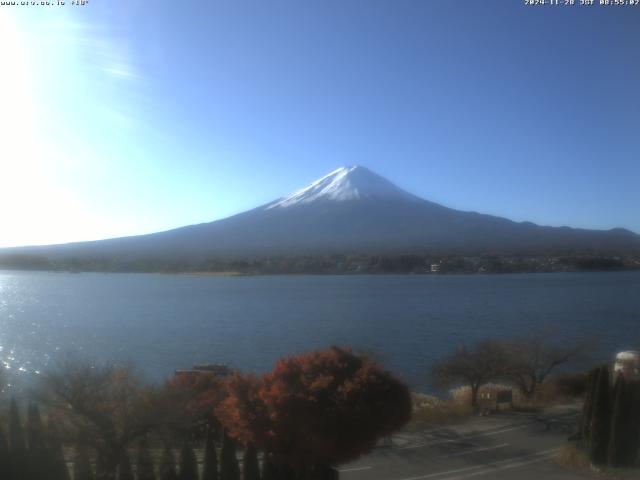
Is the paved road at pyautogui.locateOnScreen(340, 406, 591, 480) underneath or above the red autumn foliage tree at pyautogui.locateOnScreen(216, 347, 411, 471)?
underneath

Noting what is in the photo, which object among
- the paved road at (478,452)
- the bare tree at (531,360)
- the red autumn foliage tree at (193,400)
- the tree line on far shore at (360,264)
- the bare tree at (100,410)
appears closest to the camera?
the bare tree at (100,410)

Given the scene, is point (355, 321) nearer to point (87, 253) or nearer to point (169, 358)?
point (169, 358)

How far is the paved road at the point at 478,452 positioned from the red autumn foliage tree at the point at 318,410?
1.54 meters

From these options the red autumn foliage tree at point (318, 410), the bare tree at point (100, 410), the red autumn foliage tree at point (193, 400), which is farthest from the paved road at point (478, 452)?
the bare tree at point (100, 410)

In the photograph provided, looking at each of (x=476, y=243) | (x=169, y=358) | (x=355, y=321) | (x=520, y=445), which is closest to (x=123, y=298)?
(x=355, y=321)

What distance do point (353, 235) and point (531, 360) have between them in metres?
51.8

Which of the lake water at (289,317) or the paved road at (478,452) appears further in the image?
the lake water at (289,317)

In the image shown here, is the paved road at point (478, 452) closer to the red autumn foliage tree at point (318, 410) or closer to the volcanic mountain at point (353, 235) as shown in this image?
the red autumn foliage tree at point (318, 410)

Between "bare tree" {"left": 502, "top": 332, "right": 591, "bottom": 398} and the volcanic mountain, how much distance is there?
40.0 metres

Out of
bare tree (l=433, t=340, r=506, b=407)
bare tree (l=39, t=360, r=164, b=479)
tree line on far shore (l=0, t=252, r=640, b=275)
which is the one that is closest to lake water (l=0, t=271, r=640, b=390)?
bare tree (l=433, t=340, r=506, b=407)

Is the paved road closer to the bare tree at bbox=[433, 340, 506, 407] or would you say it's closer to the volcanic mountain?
the bare tree at bbox=[433, 340, 506, 407]

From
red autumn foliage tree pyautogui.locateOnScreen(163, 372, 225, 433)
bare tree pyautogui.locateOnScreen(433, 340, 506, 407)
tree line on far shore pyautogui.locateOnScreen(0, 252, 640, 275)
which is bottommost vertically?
bare tree pyautogui.locateOnScreen(433, 340, 506, 407)

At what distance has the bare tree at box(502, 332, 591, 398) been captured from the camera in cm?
1314

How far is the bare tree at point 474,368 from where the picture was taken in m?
12.0
